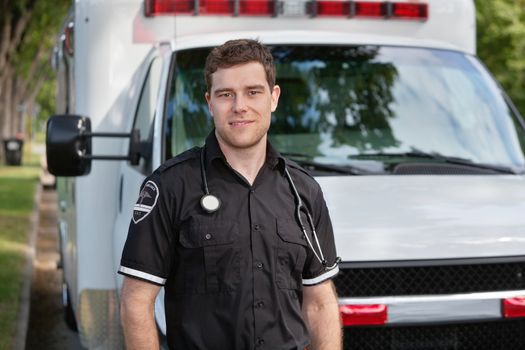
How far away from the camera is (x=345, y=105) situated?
5320mm

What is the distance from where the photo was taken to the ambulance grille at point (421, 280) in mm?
4051

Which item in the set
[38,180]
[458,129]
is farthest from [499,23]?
[458,129]

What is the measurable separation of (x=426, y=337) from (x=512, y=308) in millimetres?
368

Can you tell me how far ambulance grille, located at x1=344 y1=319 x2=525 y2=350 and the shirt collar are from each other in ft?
3.64

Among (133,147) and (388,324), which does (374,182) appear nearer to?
(388,324)

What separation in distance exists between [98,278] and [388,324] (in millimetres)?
2078

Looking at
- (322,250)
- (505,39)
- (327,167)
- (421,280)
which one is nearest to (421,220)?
(421,280)

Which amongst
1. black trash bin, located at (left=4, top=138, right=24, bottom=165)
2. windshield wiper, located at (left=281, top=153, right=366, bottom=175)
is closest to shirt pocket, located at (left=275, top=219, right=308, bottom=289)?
windshield wiper, located at (left=281, top=153, right=366, bottom=175)

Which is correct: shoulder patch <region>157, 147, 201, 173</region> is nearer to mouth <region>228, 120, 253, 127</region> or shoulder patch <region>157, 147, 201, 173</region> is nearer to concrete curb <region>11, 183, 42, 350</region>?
mouth <region>228, 120, 253, 127</region>

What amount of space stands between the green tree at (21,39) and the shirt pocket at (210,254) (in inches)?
884

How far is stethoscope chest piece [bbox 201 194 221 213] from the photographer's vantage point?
2.98 m

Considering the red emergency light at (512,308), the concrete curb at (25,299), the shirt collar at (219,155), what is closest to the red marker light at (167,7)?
the red emergency light at (512,308)

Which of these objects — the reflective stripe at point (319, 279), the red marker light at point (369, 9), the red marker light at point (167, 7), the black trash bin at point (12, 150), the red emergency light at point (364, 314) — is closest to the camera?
the reflective stripe at point (319, 279)

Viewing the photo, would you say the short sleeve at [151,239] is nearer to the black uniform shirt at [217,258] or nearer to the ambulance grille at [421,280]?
the black uniform shirt at [217,258]
